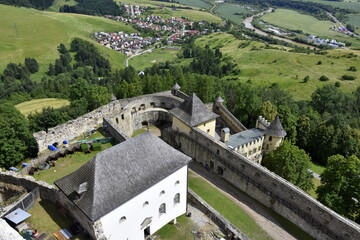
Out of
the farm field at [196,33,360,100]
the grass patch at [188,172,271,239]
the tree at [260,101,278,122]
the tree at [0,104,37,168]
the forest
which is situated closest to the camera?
the grass patch at [188,172,271,239]

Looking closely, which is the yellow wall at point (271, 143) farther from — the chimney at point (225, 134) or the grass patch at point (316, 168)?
the grass patch at point (316, 168)

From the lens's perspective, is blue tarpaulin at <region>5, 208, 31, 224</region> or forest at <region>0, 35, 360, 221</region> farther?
forest at <region>0, 35, 360, 221</region>

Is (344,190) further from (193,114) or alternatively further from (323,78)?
(323,78)

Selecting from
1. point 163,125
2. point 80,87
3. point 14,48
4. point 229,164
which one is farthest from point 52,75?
point 229,164

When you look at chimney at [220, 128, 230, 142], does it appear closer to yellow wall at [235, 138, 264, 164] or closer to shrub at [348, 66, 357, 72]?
yellow wall at [235, 138, 264, 164]

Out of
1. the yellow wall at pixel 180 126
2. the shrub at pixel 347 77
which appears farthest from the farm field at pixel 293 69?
the yellow wall at pixel 180 126

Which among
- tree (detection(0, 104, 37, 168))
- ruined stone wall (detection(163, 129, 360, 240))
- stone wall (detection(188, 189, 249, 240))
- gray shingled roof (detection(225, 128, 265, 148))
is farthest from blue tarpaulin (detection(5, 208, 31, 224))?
gray shingled roof (detection(225, 128, 265, 148))

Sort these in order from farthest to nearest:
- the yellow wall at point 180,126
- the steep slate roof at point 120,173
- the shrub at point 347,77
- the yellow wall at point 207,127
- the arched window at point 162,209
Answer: the shrub at point 347,77 < the yellow wall at point 180,126 < the yellow wall at point 207,127 < the arched window at point 162,209 < the steep slate roof at point 120,173
